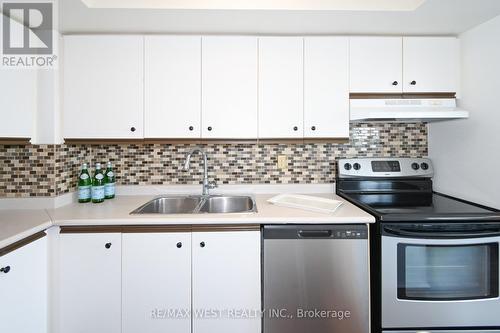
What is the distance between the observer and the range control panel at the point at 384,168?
6.83 feet

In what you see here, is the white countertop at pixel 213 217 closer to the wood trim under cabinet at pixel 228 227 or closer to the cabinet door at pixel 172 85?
the wood trim under cabinet at pixel 228 227

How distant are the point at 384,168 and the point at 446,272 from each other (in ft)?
2.81

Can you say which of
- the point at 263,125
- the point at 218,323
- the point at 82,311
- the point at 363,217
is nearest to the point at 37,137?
the point at 82,311

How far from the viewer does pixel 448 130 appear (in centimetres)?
195

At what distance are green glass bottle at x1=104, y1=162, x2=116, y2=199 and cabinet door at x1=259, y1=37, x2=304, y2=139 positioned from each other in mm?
1176

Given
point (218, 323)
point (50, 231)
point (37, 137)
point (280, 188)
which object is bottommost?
point (218, 323)

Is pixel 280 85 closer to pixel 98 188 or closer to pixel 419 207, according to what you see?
pixel 419 207

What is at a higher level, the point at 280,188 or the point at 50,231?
the point at 280,188

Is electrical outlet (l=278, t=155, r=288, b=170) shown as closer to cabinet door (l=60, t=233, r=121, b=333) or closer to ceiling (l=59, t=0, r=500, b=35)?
ceiling (l=59, t=0, r=500, b=35)

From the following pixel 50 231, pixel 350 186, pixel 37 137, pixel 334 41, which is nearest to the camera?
pixel 50 231

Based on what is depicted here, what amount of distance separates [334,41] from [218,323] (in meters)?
1.98

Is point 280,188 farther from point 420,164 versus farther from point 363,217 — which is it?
point 420,164

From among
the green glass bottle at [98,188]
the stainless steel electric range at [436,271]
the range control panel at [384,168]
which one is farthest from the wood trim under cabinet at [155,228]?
the range control panel at [384,168]

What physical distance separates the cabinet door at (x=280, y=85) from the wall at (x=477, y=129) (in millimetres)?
1120
